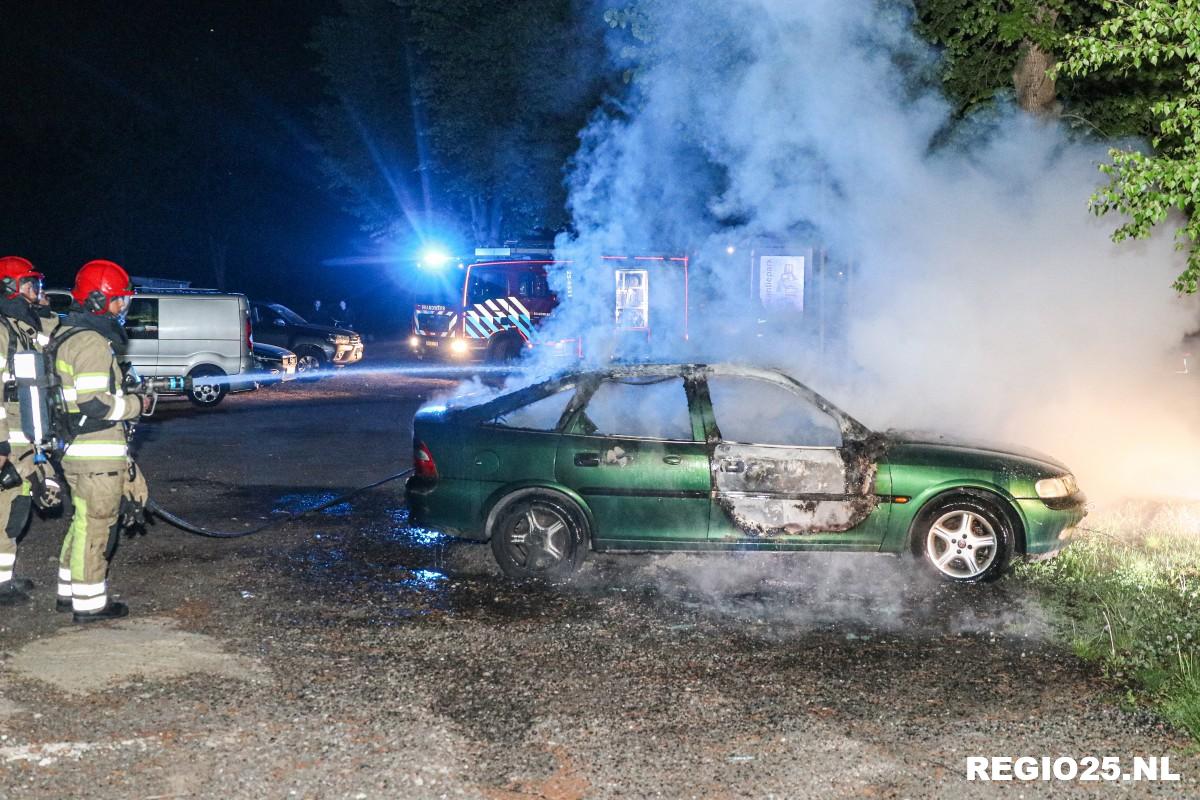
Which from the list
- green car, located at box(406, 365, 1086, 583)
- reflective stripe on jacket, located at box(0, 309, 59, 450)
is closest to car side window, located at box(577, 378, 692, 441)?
green car, located at box(406, 365, 1086, 583)

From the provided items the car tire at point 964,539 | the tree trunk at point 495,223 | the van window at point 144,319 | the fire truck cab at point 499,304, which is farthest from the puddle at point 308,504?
the tree trunk at point 495,223

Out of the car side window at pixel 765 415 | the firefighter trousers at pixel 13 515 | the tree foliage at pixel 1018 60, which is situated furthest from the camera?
the tree foliage at pixel 1018 60

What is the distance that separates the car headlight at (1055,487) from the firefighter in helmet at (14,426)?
625 centimetres

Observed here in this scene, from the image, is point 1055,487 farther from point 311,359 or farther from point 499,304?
point 311,359

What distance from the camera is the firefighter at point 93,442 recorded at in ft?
18.9

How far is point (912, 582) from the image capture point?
6.77 metres

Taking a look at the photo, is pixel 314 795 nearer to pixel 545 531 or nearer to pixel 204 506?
pixel 545 531

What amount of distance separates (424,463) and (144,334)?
A: 36.3 feet

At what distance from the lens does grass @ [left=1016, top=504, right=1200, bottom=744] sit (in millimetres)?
4961

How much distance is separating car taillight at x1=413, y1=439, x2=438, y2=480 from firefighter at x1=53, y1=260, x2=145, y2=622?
1736 millimetres

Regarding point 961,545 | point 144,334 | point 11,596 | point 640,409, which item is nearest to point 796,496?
point 961,545

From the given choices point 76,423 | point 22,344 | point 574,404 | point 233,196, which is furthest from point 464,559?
point 233,196

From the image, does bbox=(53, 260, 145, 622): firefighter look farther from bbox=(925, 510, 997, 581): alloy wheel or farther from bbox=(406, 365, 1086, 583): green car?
bbox=(925, 510, 997, 581): alloy wheel

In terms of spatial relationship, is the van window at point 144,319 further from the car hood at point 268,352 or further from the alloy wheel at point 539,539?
the alloy wheel at point 539,539
